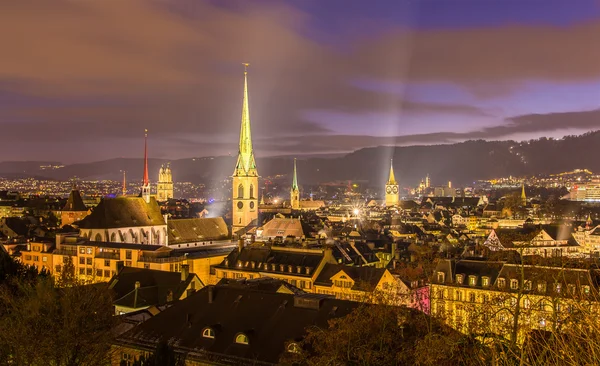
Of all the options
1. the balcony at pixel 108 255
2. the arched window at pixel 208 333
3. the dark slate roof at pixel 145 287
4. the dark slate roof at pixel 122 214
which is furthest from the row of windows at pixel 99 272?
the arched window at pixel 208 333

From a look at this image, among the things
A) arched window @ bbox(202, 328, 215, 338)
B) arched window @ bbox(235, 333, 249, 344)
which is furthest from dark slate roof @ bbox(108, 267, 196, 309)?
arched window @ bbox(235, 333, 249, 344)

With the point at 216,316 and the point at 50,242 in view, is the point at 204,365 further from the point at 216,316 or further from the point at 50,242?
the point at 50,242

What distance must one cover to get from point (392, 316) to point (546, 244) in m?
61.6

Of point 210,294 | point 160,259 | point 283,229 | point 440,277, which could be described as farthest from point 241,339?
point 283,229

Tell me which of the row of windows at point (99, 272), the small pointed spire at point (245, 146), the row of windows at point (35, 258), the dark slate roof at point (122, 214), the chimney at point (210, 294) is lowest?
the row of windows at point (99, 272)

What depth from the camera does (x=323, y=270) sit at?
5175 centimetres

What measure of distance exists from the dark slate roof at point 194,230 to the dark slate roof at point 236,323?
157 feet

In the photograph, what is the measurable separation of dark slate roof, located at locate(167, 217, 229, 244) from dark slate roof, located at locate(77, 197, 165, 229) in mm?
1765

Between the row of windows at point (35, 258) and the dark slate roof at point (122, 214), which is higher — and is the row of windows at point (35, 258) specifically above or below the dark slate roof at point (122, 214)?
below

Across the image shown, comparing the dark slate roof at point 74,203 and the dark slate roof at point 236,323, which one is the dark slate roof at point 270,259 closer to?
the dark slate roof at point 236,323

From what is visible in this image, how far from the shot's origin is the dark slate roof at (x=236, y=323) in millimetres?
25984

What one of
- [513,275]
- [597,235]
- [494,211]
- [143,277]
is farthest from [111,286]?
[494,211]

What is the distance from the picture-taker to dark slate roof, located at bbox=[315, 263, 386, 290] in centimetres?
4582

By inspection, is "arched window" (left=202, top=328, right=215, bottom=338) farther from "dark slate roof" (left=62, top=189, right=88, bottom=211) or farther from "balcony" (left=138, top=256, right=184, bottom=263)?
"dark slate roof" (left=62, top=189, right=88, bottom=211)
